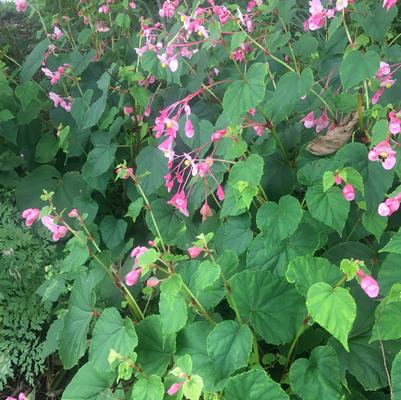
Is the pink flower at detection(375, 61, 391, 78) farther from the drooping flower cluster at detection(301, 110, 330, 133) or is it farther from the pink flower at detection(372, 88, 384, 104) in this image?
the drooping flower cluster at detection(301, 110, 330, 133)

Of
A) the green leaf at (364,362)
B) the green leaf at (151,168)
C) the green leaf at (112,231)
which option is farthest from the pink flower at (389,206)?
the green leaf at (112,231)

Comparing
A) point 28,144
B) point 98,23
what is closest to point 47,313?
point 28,144

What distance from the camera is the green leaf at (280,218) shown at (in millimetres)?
1090

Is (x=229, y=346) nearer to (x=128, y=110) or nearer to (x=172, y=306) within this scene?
(x=172, y=306)

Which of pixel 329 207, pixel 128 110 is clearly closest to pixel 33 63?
pixel 128 110

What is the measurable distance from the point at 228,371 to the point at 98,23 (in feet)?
6.11

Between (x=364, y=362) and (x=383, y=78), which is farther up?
(x=383, y=78)

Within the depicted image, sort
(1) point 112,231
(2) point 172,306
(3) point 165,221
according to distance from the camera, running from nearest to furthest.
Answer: (2) point 172,306
(3) point 165,221
(1) point 112,231

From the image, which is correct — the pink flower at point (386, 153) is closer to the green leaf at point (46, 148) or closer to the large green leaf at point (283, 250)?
the large green leaf at point (283, 250)

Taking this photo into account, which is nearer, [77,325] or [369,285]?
[369,285]

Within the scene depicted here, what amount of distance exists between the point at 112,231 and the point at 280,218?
814mm

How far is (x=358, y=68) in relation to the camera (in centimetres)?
109

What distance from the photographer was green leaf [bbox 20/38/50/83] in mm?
1968

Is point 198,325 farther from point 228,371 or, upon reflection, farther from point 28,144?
point 28,144
